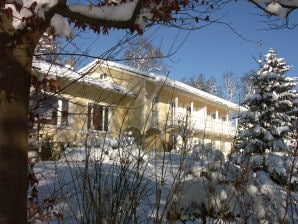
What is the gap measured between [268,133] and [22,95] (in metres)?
16.6

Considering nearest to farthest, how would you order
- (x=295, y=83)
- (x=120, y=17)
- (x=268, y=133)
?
1. (x=120, y=17)
2. (x=268, y=133)
3. (x=295, y=83)

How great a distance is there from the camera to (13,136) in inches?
103

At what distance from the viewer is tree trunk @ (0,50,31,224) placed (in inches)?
100

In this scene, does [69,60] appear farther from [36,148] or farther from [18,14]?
[18,14]

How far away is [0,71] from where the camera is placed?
2.65 metres

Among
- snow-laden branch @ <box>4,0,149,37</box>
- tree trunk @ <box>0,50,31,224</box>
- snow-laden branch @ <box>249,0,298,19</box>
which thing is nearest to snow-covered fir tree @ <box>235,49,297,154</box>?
snow-laden branch @ <box>249,0,298,19</box>

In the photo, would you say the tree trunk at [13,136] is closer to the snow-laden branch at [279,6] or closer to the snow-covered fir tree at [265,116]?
the snow-laden branch at [279,6]

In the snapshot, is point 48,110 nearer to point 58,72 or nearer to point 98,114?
point 58,72

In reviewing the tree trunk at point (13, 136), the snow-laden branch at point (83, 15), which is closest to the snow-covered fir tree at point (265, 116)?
the snow-laden branch at point (83, 15)

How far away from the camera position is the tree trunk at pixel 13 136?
2543 millimetres

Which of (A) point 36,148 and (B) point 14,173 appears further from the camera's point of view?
(A) point 36,148

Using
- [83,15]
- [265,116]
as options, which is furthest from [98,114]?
[265,116]

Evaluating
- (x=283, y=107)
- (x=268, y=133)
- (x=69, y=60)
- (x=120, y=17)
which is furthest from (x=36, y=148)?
(x=283, y=107)

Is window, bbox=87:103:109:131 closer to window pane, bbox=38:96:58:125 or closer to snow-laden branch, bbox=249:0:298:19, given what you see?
window pane, bbox=38:96:58:125
